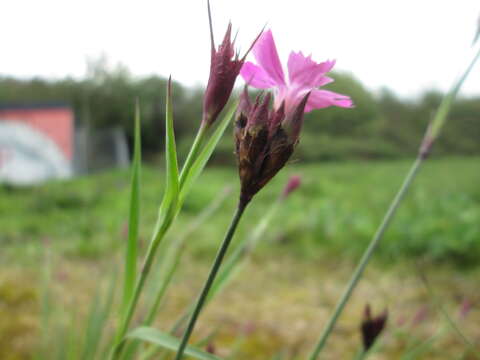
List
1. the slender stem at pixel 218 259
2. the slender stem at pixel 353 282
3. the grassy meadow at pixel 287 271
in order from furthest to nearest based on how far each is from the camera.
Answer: the grassy meadow at pixel 287 271 < the slender stem at pixel 353 282 < the slender stem at pixel 218 259

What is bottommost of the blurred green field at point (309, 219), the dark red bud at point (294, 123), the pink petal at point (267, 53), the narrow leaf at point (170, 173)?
the blurred green field at point (309, 219)

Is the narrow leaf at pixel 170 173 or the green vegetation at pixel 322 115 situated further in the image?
the green vegetation at pixel 322 115

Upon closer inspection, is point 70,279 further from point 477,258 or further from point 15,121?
point 15,121

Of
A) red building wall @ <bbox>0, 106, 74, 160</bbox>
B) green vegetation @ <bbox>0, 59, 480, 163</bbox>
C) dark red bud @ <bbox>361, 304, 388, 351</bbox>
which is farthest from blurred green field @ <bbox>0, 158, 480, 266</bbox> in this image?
red building wall @ <bbox>0, 106, 74, 160</bbox>

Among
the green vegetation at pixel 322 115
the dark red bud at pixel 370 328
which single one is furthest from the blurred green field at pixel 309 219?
the green vegetation at pixel 322 115

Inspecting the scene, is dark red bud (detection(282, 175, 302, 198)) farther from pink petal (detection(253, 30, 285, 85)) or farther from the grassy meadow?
pink petal (detection(253, 30, 285, 85))

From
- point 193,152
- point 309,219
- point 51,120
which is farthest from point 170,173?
point 51,120

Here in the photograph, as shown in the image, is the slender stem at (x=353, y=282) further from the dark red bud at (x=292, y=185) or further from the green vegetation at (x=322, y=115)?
the green vegetation at (x=322, y=115)

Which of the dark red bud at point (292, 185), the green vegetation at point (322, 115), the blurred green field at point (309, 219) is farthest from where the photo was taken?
the green vegetation at point (322, 115)

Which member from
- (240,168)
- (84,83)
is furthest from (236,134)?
(84,83)
